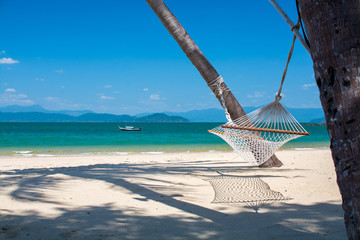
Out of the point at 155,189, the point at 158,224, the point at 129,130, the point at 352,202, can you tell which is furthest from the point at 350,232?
the point at 129,130

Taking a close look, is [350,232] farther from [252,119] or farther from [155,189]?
[252,119]

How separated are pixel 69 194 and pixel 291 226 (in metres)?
1.75

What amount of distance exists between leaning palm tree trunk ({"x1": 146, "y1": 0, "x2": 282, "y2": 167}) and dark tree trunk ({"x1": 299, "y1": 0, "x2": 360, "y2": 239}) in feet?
9.86

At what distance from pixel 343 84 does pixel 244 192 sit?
1943 millimetres

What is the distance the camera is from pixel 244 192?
9.00 feet

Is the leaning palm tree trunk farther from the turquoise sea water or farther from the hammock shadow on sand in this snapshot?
the turquoise sea water

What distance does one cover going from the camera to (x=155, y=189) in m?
2.91

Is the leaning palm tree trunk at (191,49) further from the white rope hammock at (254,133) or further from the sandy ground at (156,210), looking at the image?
the sandy ground at (156,210)

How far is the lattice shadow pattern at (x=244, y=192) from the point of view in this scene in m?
2.48

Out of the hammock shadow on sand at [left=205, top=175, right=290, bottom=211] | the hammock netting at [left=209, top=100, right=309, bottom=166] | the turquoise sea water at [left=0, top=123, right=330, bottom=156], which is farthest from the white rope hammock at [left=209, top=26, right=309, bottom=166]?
the turquoise sea water at [left=0, top=123, right=330, bottom=156]

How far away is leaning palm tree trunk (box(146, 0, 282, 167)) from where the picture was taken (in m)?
3.97

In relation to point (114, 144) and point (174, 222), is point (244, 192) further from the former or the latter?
point (114, 144)

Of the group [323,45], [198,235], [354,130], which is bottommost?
[198,235]

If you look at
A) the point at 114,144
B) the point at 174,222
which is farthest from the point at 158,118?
the point at 174,222
